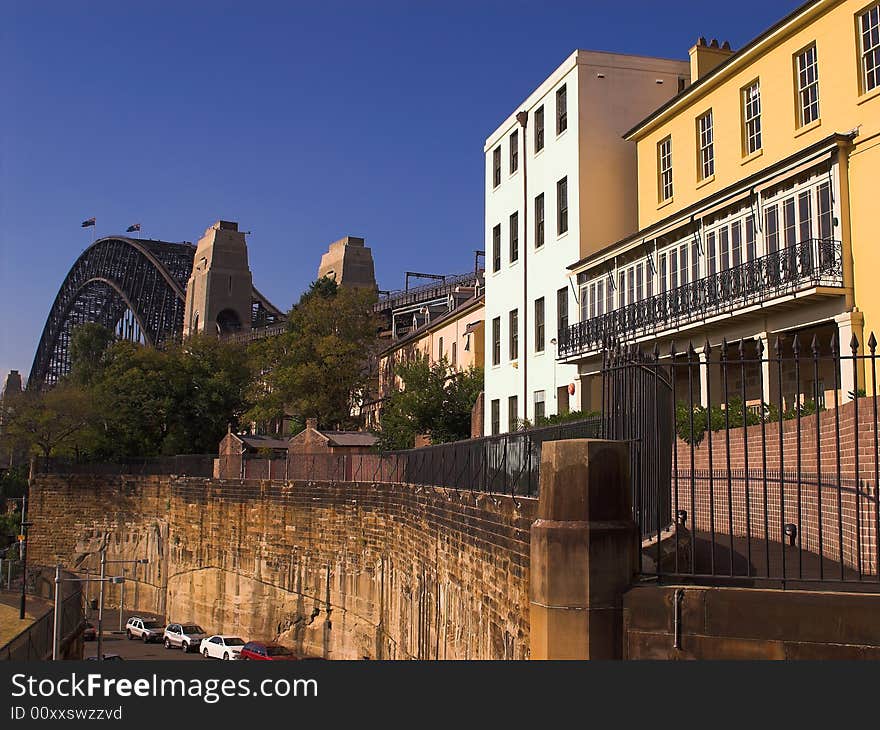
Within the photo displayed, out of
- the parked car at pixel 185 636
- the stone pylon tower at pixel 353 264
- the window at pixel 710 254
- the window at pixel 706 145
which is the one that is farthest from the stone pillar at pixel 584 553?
the stone pylon tower at pixel 353 264

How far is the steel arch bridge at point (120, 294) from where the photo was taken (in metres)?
146

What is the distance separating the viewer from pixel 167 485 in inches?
2121

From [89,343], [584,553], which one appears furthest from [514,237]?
[89,343]

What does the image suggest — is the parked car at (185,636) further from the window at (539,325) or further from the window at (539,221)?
the window at (539,221)

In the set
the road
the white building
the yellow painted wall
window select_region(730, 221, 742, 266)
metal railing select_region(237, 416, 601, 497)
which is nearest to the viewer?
metal railing select_region(237, 416, 601, 497)

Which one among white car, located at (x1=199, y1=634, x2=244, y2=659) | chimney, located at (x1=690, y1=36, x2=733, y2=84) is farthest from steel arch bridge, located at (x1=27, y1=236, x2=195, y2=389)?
chimney, located at (x1=690, y1=36, x2=733, y2=84)

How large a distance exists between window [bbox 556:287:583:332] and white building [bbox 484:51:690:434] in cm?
4

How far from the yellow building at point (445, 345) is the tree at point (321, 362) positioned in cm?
150

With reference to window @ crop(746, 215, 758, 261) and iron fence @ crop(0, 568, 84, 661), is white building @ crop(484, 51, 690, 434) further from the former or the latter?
iron fence @ crop(0, 568, 84, 661)

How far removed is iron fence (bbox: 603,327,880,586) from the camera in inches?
354

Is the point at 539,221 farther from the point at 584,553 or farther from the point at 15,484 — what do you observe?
the point at 15,484

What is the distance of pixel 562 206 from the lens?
36.3 meters

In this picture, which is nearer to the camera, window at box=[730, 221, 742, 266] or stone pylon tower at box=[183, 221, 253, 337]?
window at box=[730, 221, 742, 266]

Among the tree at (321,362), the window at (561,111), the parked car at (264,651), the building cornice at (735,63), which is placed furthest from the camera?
the tree at (321,362)
